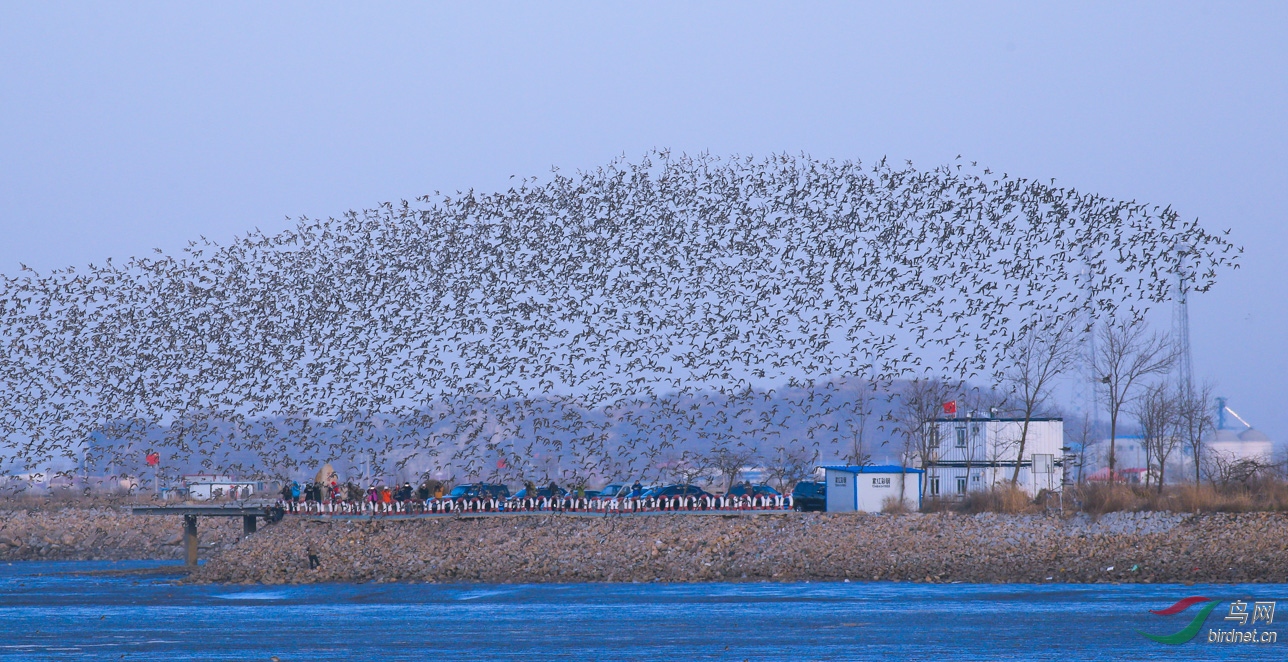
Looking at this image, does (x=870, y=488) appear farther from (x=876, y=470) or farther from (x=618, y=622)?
(x=618, y=622)

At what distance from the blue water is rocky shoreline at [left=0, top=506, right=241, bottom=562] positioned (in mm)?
26945

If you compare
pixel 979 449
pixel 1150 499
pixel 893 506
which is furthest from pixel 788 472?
pixel 1150 499

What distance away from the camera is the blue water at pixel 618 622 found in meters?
38.1

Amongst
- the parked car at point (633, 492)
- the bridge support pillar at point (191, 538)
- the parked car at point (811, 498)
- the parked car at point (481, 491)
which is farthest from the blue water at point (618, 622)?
the bridge support pillar at point (191, 538)

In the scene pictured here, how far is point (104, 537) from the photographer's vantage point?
282 ft

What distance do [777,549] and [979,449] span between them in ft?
76.7

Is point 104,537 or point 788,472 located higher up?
point 788,472

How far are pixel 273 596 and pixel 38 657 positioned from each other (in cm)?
1534

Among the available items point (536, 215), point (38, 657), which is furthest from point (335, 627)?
point (536, 215)

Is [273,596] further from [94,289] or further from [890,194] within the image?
[890,194]

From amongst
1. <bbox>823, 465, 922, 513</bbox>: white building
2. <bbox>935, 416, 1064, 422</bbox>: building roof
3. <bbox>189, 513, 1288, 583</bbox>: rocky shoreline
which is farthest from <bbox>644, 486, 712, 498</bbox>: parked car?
<bbox>935, 416, 1064, 422</bbox>: building roof

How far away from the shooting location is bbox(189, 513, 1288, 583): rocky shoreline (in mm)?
53438

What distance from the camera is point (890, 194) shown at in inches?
2687

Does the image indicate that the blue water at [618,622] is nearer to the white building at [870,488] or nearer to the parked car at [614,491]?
the white building at [870,488]
